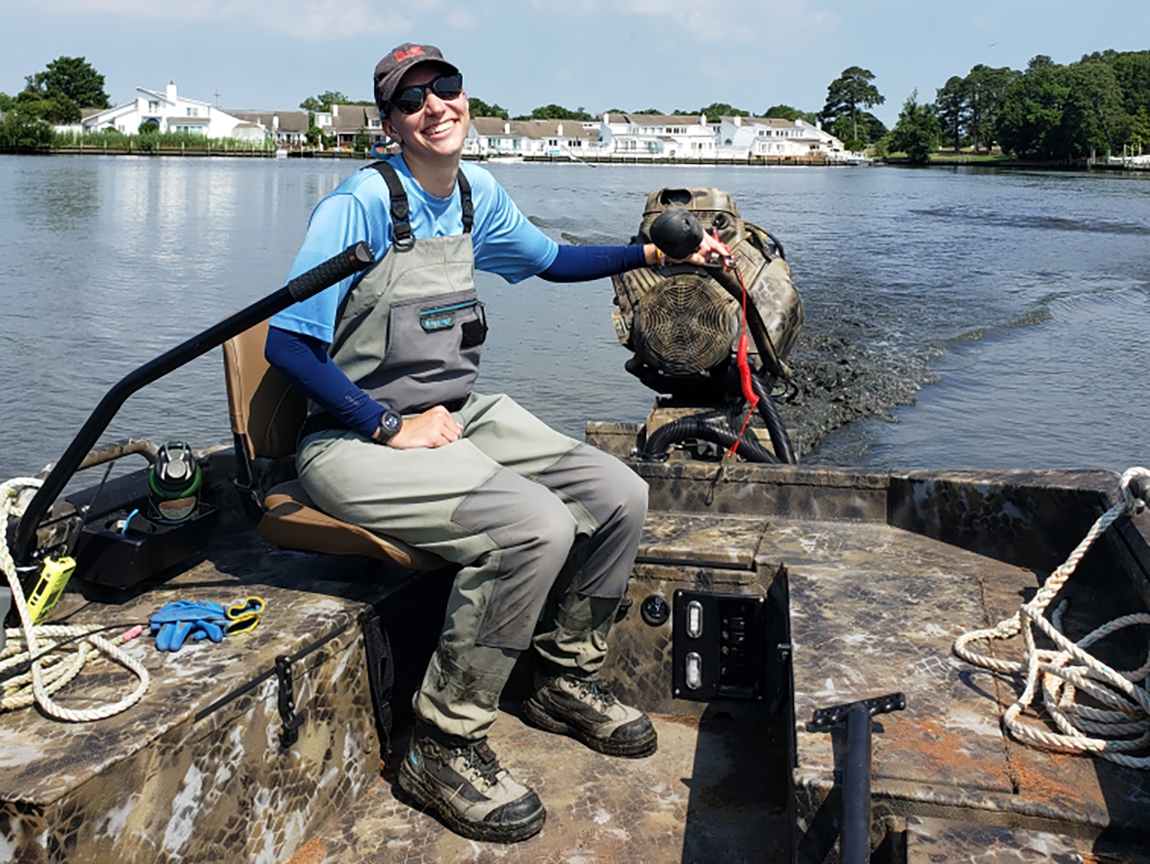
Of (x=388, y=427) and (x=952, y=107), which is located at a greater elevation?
(x=952, y=107)

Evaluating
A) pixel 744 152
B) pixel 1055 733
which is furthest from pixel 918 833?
pixel 744 152

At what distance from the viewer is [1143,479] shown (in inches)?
117

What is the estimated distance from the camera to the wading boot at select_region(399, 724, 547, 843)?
8.90 feet

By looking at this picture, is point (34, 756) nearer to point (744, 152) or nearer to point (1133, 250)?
point (1133, 250)

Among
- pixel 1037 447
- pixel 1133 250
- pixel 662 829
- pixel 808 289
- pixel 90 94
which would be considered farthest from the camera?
pixel 90 94

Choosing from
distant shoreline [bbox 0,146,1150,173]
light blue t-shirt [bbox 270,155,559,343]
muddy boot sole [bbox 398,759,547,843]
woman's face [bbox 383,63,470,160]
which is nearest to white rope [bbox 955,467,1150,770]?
muddy boot sole [bbox 398,759,547,843]

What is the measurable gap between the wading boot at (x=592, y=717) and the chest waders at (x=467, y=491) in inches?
2.6

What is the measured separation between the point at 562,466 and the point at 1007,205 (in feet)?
130

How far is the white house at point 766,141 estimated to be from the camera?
4744 inches

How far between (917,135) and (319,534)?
123977mm

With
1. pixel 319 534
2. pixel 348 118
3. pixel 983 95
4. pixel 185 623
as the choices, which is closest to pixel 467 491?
pixel 319 534

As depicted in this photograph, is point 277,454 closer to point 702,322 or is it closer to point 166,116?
point 702,322

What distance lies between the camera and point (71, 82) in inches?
4631

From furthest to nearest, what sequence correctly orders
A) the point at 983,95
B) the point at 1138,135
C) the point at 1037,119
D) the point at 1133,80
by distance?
the point at 983,95
the point at 1133,80
the point at 1037,119
the point at 1138,135
